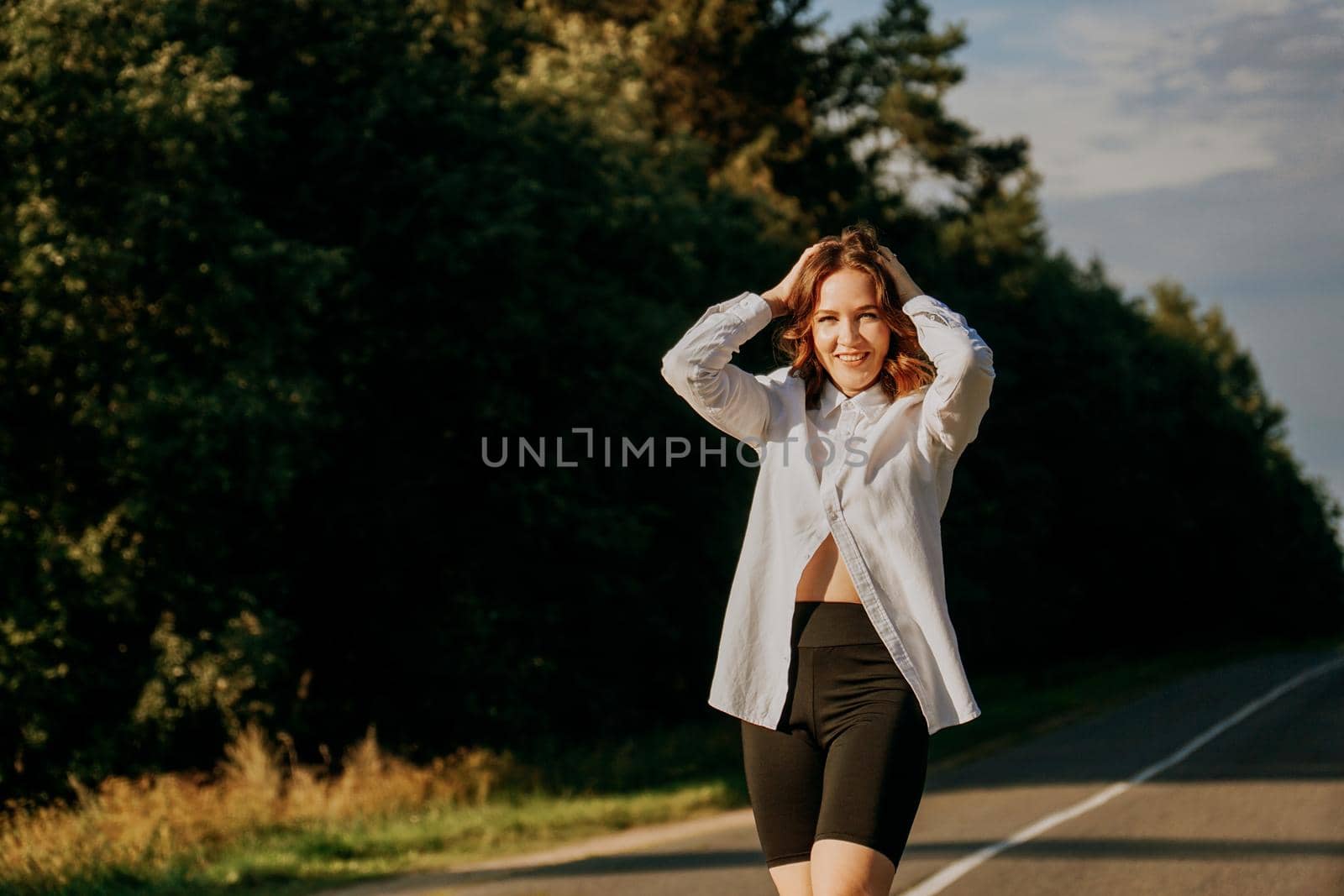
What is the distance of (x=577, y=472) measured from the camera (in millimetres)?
17016

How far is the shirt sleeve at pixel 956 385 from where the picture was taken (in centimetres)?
314

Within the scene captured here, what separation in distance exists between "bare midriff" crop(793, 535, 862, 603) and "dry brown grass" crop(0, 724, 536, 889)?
7.14 metres

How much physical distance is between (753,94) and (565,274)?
49.4 feet

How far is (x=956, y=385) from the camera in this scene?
10.3 feet

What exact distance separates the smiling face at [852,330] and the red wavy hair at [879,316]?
0.02 metres

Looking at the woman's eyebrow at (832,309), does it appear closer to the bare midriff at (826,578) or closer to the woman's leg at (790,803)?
the bare midriff at (826,578)

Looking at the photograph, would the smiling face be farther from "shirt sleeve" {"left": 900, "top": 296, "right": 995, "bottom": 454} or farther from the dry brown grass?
the dry brown grass

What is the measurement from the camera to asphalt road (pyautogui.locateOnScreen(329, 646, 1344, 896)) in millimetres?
8164

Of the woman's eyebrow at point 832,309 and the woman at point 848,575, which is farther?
the woman's eyebrow at point 832,309

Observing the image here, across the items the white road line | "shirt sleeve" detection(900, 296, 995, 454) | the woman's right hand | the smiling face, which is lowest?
the white road line

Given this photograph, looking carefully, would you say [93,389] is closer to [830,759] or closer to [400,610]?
[400,610]

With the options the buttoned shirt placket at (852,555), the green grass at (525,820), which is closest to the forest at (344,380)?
the green grass at (525,820)

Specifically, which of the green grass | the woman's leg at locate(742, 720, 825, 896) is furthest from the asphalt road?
the woman's leg at locate(742, 720, 825, 896)

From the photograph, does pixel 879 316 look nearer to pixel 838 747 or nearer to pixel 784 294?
pixel 784 294
